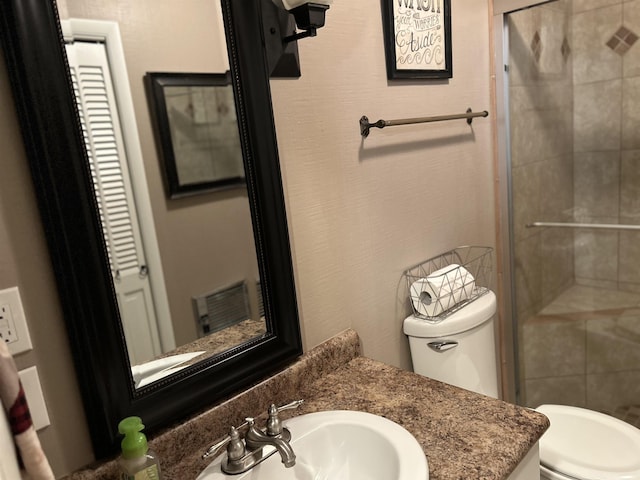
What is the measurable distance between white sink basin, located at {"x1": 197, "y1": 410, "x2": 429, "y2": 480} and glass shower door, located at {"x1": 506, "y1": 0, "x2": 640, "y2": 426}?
4.29ft

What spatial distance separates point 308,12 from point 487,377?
124 centimetres

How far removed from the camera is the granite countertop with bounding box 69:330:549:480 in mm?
884

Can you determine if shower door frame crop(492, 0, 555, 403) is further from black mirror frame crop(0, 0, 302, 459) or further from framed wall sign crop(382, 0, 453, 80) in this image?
black mirror frame crop(0, 0, 302, 459)

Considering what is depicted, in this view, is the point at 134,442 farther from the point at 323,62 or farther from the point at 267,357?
the point at 323,62

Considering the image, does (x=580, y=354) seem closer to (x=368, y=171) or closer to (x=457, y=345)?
(x=457, y=345)

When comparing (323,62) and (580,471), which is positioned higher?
(323,62)

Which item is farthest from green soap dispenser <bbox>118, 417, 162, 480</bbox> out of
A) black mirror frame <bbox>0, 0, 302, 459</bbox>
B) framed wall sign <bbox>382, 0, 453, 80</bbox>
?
framed wall sign <bbox>382, 0, 453, 80</bbox>

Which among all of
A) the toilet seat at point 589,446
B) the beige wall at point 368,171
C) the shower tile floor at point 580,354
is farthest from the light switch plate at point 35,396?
the shower tile floor at point 580,354

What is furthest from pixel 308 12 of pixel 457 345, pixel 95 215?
pixel 457 345

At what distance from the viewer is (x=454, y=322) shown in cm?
146

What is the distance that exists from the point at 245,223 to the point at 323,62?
0.47 metres

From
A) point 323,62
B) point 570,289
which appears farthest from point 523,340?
point 323,62

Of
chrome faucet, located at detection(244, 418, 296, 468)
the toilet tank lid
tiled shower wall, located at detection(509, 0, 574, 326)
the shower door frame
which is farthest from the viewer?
tiled shower wall, located at detection(509, 0, 574, 326)

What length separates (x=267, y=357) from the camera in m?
1.09
